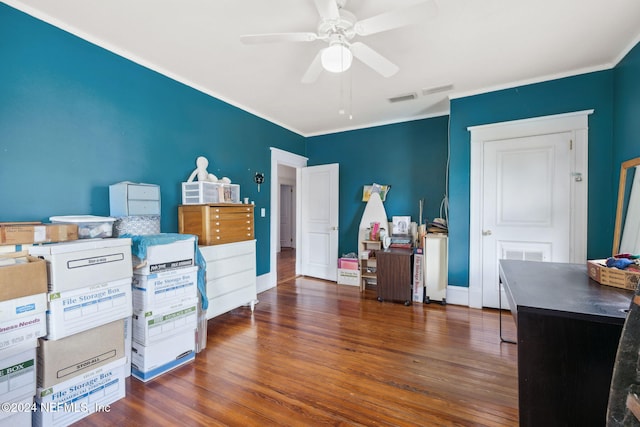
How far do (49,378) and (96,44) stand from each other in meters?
2.40

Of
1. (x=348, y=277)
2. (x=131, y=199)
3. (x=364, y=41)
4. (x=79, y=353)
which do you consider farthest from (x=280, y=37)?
(x=348, y=277)

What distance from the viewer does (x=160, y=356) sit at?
6.45ft

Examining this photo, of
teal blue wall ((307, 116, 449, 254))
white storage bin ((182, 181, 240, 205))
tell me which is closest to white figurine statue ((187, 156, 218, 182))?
white storage bin ((182, 181, 240, 205))

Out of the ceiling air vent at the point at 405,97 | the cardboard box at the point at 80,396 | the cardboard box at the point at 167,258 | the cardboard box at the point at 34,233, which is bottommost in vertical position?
the cardboard box at the point at 80,396

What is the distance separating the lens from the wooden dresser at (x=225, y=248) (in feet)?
8.83

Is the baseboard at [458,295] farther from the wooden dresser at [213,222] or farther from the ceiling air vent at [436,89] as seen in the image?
the wooden dresser at [213,222]

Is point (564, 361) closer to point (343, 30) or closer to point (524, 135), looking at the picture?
point (343, 30)

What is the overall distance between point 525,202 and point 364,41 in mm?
2416

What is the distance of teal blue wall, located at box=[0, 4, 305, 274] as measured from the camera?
180 cm

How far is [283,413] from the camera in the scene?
1.58 metres

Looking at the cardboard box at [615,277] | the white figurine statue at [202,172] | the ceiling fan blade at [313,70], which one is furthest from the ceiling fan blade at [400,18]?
the white figurine statue at [202,172]

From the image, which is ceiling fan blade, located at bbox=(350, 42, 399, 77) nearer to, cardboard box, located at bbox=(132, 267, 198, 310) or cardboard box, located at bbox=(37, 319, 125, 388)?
cardboard box, located at bbox=(132, 267, 198, 310)

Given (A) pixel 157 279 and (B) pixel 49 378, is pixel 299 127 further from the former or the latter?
(B) pixel 49 378

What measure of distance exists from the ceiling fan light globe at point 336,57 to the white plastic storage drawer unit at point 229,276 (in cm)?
196
